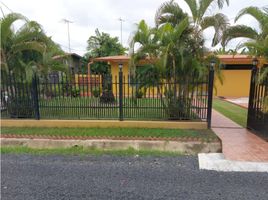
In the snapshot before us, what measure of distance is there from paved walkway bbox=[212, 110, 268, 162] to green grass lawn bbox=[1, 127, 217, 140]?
45 centimetres

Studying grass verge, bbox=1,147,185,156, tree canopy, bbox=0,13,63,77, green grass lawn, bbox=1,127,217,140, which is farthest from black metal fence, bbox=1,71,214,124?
grass verge, bbox=1,147,185,156

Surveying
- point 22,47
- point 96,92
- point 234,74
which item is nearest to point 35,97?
point 22,47

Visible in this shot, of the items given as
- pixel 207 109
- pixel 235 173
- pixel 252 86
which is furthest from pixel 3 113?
pixel 252 86

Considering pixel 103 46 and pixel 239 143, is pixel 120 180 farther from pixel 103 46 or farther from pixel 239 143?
pixel 103 46

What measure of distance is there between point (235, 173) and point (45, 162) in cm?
375

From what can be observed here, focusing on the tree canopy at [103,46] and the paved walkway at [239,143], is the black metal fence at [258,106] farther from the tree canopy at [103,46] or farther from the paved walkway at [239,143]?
the tree canopy at [103,46]

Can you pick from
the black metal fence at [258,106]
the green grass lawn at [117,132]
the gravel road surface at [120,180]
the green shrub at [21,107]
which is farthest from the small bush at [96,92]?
the black metal fence at [258,106]

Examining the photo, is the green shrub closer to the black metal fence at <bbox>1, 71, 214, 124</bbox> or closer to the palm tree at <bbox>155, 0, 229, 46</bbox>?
the black metal fence at <bbox>1, 71, 214, 124</bbox>

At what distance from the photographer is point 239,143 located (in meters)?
5.70

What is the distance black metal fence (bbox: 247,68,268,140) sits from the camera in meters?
5.78

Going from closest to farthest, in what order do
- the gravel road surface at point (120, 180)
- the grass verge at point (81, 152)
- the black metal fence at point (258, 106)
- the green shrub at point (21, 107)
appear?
the gravel road surface at point (120, 180) → the grass verge at point (81, 152) → the black metal fence at point (258, 106) → the green shrub at point (21, 107)

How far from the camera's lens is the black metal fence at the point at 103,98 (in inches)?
272

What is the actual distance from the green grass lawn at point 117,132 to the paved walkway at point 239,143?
0.45 meters

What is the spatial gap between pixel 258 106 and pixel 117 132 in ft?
13.3
